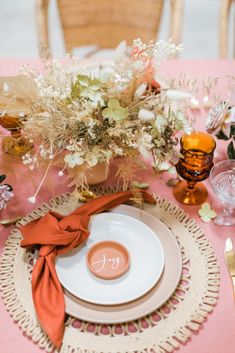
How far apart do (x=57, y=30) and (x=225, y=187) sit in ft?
8.90

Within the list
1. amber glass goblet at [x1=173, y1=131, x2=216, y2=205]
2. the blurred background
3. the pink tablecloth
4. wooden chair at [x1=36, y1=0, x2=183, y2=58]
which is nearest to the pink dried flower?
the pink tablecloth

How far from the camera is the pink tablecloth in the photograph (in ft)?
2.82

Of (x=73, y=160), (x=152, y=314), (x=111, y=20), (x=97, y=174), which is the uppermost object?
(x=111, y=20)

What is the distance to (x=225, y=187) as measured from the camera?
1158 millimetres

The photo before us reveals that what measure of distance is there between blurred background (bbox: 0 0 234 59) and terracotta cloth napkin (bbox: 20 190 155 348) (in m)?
2.28

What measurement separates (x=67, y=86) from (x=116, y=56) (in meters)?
0.13

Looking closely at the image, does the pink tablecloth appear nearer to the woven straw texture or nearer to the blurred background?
the woven straw texture

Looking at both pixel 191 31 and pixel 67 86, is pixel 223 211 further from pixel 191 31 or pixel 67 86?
pixel 191 31

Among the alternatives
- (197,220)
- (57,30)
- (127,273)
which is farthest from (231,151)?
(57,30)

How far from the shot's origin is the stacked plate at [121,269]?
899 mm

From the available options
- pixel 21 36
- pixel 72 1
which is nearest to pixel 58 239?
pixel 72 1

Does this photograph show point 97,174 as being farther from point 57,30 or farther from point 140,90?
point 57,30

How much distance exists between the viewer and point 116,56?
1.00 m

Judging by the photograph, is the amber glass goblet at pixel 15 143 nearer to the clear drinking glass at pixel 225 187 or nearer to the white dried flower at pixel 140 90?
the white dried flower at pixel 140 90
